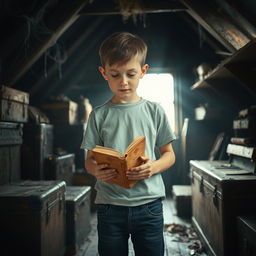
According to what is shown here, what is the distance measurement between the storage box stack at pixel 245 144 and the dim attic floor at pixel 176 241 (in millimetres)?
891

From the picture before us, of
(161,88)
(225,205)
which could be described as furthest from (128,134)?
(161,88)

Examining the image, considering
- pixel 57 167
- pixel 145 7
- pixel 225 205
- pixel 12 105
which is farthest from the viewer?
pixel 145 7

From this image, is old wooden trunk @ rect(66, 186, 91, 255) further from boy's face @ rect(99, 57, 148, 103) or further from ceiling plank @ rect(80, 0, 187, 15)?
ceiling plank @ rect(80, 0, 187, 15)

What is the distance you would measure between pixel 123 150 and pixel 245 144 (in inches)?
69.1

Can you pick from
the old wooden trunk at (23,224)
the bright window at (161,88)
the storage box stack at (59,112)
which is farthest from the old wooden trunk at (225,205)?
the bright window at (161,88)

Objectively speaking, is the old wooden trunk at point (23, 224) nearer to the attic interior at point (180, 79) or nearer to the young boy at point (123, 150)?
the attic interior at point (180, 79)

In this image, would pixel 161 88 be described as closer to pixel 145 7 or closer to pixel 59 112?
pixel 59 112

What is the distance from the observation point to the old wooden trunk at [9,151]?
8.51ft

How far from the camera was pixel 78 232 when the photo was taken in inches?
112

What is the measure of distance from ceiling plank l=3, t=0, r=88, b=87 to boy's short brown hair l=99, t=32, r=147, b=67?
2.22m

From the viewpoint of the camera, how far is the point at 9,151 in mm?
2775

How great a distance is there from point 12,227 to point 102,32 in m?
4.37

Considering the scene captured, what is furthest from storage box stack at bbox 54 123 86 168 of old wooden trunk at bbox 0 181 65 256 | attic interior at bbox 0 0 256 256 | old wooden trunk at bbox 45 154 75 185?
old wooden trunk at bbox 0 181 65 256

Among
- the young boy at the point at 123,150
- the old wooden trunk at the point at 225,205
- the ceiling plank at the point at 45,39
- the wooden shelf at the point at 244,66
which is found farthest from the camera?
the ceiling plank at the point at 45,39
